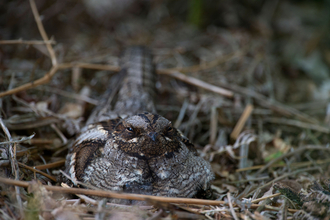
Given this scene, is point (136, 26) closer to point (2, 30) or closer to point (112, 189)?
point (2, 30)

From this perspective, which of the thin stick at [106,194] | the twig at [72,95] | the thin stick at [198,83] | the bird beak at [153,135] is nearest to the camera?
the thin stick at [106,194]

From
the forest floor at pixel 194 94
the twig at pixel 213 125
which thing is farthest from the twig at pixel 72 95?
the twig at pixel 213 125

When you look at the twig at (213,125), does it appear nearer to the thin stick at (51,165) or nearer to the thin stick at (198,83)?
the thin stick at (198,83)

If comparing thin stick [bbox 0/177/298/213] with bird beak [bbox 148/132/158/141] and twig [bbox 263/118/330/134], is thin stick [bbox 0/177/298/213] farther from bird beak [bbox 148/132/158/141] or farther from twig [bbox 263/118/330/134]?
twig [bbox 263/118/330/134]

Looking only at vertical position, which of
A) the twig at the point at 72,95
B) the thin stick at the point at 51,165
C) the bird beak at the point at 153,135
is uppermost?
the bird beak at the point at 153,135

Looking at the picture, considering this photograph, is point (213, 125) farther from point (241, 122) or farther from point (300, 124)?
point (300, 124)
